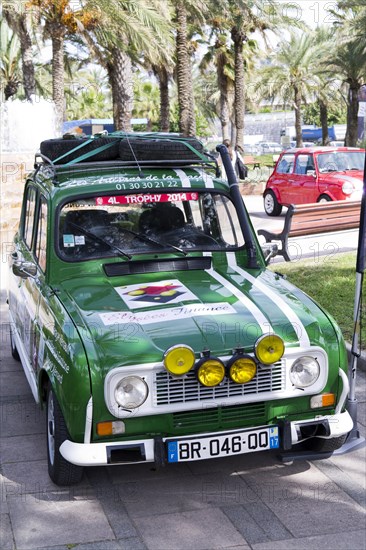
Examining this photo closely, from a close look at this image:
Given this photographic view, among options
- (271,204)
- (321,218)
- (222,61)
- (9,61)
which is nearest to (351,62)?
(222,61)

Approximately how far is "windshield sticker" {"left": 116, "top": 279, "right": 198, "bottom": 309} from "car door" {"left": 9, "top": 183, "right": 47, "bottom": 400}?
74 centimetres

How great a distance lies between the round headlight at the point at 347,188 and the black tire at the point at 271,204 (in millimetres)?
2543

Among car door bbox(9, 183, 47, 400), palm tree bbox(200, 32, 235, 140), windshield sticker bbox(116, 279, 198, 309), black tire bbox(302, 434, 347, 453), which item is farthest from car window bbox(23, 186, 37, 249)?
palm tree bbox(200, 32, 235, 140)

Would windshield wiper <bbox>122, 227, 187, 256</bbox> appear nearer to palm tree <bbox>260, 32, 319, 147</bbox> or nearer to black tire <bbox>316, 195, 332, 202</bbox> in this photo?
black tire <bbox>316, 195, 332, 202</bbox>

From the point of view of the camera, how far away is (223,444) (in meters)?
4.58

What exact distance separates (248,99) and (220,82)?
12.5 meters

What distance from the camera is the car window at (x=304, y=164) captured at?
1744 cm

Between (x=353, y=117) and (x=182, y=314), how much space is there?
32912mm

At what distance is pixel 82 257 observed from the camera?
5738mm

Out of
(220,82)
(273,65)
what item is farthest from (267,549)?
(273,65)

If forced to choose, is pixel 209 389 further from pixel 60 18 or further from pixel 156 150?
pixel 60 18

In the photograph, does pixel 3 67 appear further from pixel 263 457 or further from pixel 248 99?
pixel 263 457

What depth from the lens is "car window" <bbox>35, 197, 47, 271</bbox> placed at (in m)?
5.91

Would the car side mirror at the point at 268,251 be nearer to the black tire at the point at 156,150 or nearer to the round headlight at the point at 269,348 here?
the black tire at the point at 156,150
